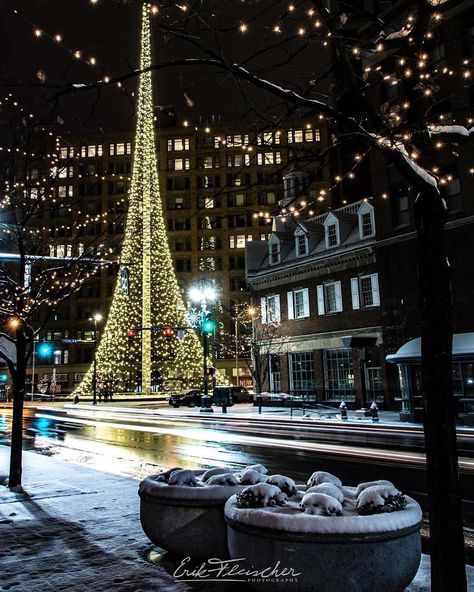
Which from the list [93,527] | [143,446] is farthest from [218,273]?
[93,527]

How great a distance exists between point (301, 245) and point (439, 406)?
37.7 metres

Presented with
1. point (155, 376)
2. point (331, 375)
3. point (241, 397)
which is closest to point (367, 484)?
point (331, 375)

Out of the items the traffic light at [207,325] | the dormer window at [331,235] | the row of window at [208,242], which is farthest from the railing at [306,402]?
the row of window at [208,242]

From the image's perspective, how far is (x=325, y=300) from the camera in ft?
127

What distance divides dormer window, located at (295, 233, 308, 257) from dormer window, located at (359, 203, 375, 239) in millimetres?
5780

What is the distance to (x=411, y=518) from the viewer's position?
468 cm

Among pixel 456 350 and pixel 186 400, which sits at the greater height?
pixel 456 350

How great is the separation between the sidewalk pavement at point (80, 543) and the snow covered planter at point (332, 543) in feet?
0.53

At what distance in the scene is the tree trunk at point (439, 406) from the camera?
14.2ft

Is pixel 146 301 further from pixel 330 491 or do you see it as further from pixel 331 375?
pixel 330 491

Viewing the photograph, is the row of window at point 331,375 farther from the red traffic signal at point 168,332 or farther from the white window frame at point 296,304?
the red traffic signal at point 168,332

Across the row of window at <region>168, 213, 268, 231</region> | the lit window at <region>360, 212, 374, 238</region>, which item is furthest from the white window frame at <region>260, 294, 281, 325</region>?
the row of window at <region>168, 213, 268, 231</region>

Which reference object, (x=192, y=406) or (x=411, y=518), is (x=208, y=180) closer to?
(x=192, y=406)

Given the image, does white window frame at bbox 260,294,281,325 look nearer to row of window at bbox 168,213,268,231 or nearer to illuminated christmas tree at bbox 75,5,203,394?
illuminated christmas tree at bbox 75,5,203,394
